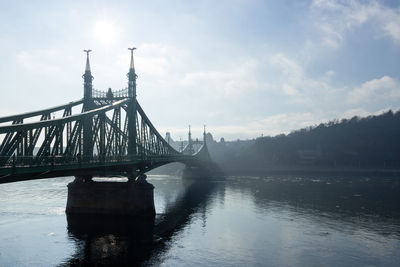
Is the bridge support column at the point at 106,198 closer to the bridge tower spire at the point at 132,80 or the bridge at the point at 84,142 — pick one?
the bridge at the point at 84,142

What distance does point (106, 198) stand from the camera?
52.3 m

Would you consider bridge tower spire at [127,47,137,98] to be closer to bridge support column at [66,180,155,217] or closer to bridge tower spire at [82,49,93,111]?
bridge tower spire at [82,49,93,111]

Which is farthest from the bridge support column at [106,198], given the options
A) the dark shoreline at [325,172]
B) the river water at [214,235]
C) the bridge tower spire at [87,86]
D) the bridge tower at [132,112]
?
the dark shoreline at [325,172]

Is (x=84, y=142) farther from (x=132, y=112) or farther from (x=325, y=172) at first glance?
(x=325, y=172)

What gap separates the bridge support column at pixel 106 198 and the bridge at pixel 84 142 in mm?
1508

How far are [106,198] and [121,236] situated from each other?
12557mm

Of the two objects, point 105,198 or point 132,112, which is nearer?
point 105,198

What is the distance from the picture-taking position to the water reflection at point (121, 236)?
33.1 meters

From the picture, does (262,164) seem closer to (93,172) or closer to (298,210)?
(298,210)

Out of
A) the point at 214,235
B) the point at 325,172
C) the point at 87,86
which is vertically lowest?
the point at 214,235

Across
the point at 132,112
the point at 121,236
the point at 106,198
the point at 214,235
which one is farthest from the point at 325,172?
the point at 121,236

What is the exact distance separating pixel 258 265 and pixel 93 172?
74.3 feet

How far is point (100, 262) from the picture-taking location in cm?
3169

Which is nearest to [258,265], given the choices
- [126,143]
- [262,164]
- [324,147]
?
[126,143]
